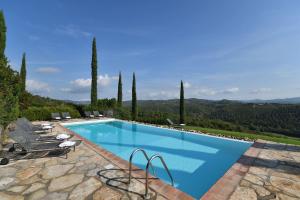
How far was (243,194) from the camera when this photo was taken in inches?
123

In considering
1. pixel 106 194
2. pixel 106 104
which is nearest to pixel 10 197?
pixel 106 194

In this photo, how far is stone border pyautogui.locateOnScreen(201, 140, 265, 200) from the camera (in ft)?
10.2

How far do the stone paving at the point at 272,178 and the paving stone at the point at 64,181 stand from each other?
3259 mm

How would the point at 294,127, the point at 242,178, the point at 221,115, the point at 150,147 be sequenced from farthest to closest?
the point at 221,115
the point at 294,127
the point at 150,147
the point at 242,178

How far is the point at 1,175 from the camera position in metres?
3.82

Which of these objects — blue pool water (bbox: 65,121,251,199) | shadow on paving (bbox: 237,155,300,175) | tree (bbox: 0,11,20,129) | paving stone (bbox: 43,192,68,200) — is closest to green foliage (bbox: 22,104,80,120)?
tree (bbox: 0,11,20,129)

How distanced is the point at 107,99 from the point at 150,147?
489 inches

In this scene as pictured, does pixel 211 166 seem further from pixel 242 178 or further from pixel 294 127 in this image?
pixel 294 127

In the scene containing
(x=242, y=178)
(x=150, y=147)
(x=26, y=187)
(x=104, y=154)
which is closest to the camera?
(x=26, y=187)

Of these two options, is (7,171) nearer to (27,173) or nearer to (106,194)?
(27,173)

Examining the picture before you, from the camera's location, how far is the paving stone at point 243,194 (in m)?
3.00

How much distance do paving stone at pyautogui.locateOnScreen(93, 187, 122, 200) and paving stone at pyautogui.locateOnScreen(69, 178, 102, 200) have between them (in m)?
0.16

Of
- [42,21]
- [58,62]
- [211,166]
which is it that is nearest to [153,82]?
[58,62]

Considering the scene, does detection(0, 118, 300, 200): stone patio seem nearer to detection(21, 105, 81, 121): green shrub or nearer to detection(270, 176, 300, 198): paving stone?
detection(270, 176, 300, 198): paving stone
